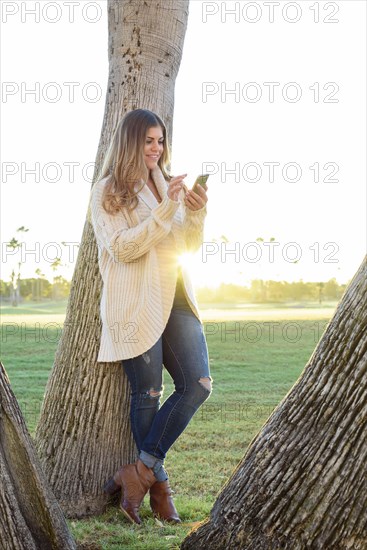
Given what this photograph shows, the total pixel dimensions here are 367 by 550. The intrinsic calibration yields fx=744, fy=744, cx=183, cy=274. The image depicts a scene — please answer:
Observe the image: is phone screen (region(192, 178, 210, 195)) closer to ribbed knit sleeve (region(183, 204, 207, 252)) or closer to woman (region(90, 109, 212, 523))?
woman (region(90, 109, 212, 523))

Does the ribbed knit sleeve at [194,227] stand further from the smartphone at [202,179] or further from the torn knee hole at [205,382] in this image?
the torn knee hole at [205,382]

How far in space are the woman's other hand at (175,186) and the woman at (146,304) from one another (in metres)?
Answer: 0.18

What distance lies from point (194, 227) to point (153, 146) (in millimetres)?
534

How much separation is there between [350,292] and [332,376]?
37cm

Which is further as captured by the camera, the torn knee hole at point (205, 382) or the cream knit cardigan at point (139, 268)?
the torn knee hole at point (205, 382)

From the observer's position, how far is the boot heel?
454 cm

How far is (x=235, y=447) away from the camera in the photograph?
7.18 metres

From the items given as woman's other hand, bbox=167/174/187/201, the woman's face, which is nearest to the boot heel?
woman's other hand, bbox=167/174/187/201

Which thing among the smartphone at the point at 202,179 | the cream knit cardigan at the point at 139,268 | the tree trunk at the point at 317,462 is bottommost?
the tree trunk at the point at 317,462

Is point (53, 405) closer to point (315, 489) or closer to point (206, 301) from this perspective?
point (315, 489)

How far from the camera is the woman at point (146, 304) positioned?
4.24m

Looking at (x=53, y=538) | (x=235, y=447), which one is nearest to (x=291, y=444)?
(x=53, y=538)

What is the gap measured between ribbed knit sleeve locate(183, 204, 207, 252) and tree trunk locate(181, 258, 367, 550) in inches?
52.6

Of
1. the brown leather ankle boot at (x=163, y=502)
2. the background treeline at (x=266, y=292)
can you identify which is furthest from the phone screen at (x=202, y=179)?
the background treeline at (x=266, y=292)
